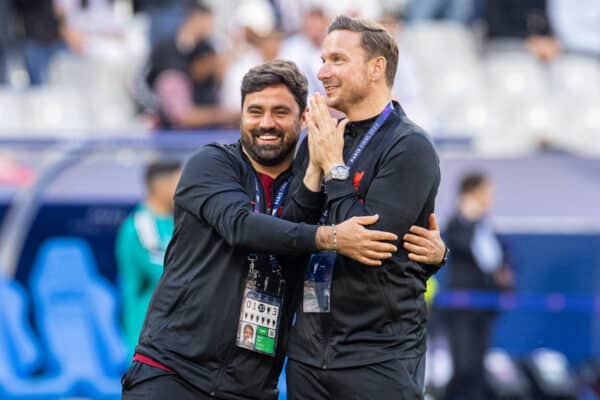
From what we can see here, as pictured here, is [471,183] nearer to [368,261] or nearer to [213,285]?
[213,285]

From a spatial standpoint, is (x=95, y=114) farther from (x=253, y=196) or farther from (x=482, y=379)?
(x=253, y=196)

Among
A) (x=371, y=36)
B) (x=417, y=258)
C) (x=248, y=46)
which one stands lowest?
(x=417, y=258)

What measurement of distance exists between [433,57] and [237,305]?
803cm

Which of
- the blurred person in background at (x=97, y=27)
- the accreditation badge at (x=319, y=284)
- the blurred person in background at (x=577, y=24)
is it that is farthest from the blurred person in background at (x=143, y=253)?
the blurred person in background at (x=577, y=24)

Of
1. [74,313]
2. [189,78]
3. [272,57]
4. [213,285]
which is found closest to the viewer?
[213,285]

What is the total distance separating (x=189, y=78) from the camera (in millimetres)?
10023

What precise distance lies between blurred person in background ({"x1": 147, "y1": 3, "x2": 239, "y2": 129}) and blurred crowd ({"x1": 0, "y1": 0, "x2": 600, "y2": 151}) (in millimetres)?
11

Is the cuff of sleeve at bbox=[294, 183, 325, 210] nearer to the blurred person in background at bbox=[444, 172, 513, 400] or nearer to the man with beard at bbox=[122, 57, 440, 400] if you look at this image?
the man with beard at bbox=[122, 57, 440, 400]

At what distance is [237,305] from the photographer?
443 cm

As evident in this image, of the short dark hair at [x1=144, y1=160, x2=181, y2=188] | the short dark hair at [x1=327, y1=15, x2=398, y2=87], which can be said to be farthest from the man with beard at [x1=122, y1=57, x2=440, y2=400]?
the short dark hair at [x1=144, y1=160, x2=181, y2=188]

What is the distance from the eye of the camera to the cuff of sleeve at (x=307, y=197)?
168 inches

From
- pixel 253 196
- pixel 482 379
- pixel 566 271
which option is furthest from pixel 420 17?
pixel 253 196

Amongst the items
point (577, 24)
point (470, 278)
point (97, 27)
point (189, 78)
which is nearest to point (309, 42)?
point (189, 78)

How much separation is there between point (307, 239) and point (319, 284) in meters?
0.19
